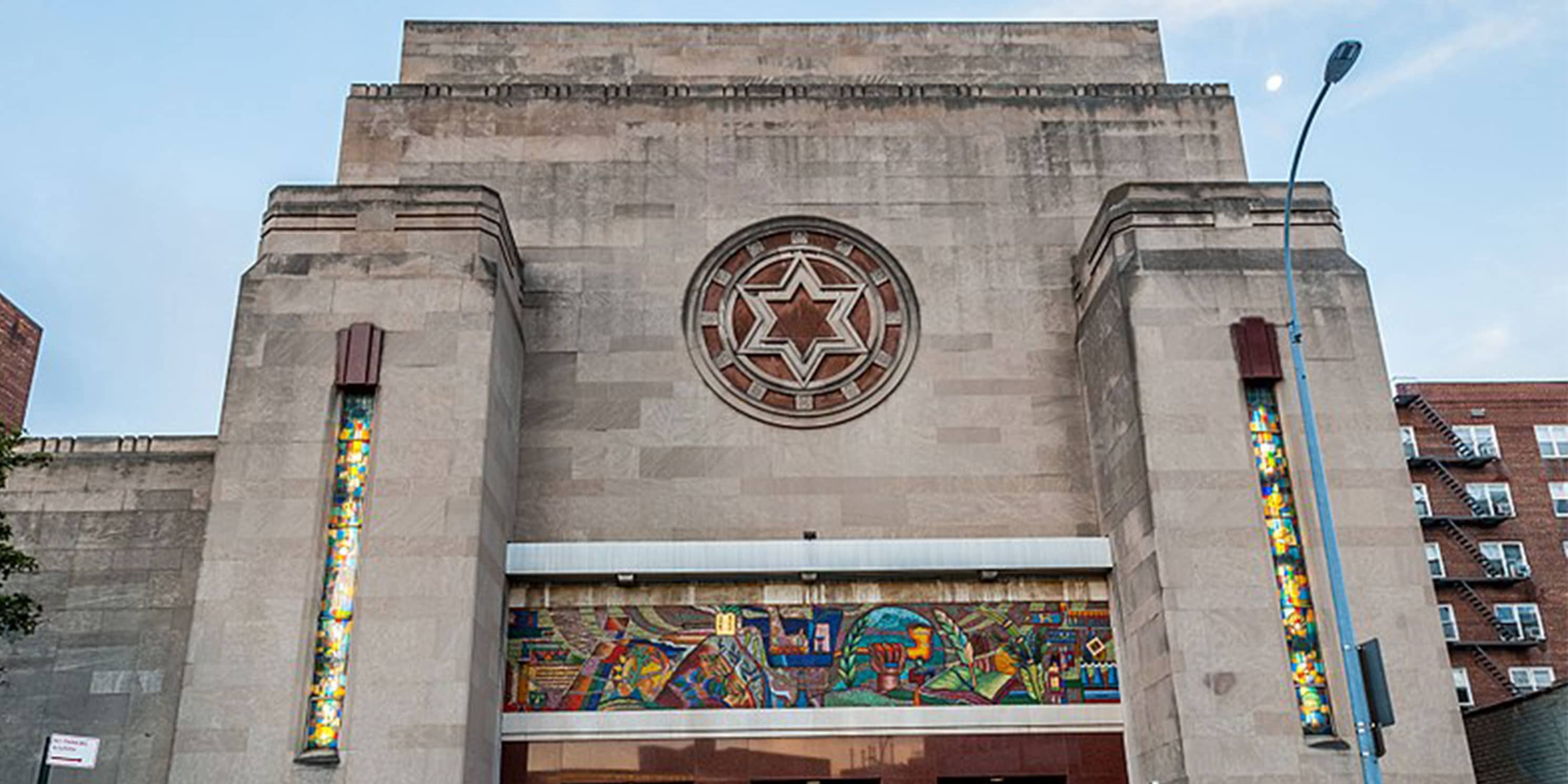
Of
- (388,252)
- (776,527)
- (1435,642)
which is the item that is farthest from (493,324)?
(1435,642)

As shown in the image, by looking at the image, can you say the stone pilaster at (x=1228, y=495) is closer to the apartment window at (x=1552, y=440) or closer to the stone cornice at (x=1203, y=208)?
the stone cornice at (x=1203, y=208)

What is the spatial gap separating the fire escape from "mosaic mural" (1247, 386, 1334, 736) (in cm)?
3423

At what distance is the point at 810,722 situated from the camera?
17922 millimetres

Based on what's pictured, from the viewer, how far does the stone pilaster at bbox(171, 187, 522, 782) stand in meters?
15.8

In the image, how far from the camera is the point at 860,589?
61.8 feet

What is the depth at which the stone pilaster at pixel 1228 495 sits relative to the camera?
16.0m

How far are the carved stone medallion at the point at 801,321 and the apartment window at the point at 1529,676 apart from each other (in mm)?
38247

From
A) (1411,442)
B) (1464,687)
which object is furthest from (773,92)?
(1411,442)

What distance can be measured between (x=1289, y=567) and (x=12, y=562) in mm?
16605

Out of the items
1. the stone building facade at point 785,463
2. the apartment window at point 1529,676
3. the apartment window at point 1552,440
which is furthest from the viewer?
the apartment window at point 1552,440

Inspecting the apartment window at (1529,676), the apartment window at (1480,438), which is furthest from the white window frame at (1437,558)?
the apartment window at (1480,438)

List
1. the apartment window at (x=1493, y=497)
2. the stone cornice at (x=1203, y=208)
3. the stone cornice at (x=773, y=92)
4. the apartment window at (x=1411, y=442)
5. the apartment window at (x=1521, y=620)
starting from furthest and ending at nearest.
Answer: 1. the apartment window at (x=1411, y=442)
2. the apartment window at (x=1493, y=497)
3. the apartment window at (x=1521, y=620)
4. the stone cornice at (x=773, y=92)
5. the stone cornice at (x=1203, y=208)

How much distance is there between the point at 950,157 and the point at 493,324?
8.83m

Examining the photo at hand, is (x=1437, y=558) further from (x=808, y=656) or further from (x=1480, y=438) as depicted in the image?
(x=808, y=656)
